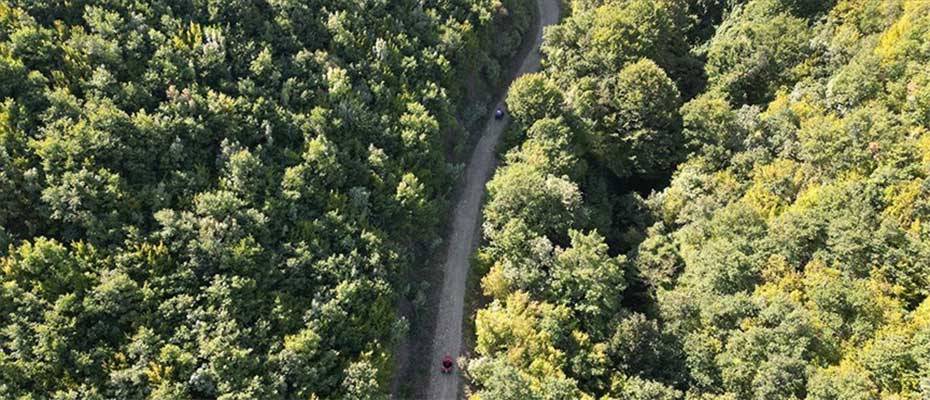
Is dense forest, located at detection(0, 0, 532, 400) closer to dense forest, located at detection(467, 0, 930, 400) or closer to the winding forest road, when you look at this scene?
the winding forest road

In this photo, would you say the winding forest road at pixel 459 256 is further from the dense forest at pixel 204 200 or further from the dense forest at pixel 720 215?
the dense forest at pixel 204 200

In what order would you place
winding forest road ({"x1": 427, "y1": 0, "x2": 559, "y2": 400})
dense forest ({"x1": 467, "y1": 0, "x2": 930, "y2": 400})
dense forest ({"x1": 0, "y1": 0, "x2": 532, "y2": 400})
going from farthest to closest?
winding forest road ({"x1": 427, "y1": 0, "x2": 559, "y2": 400}) < dense forest ({"x1": 467, "y1": 0, "x2": 930, "y2": 400}) < dense forest ({"x1": 0, "y1": 0, "x2": 532, "y2": 400})

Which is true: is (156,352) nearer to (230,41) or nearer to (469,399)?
(469,399)

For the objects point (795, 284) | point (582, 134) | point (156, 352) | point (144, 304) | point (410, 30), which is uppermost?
point (410, 30)

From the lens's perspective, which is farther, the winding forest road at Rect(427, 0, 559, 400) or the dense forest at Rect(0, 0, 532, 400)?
the winding forest road at Rect(427, 0, 559, 400)

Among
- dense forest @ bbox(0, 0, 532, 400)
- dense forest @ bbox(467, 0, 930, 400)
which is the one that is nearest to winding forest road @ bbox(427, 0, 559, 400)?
dense forest @ bbox(467, 0, 930, 400)

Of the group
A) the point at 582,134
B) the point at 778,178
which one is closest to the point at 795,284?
the point at 778,178

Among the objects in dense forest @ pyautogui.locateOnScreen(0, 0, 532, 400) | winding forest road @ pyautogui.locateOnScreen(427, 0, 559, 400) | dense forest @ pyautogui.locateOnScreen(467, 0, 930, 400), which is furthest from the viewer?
winding forest road @ pyautogui.locateOnScreen(427, 0, 559, 400)

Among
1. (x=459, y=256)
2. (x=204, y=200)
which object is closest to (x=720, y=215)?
(x=459, y=256)
